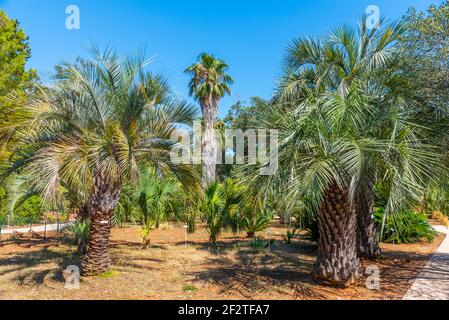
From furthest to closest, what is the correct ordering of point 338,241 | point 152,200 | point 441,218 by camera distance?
point 441,218 → point 152,200 → point 338,241

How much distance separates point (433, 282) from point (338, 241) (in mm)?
2400

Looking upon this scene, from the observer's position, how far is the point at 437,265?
27.3 feet

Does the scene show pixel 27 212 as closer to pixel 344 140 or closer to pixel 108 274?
pixel 108 274

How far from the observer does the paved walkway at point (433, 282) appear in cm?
580

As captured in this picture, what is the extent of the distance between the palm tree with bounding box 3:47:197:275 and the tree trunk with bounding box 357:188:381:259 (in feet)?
16.2

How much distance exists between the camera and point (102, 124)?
273 inches

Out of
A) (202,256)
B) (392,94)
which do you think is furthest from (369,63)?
(202,256)

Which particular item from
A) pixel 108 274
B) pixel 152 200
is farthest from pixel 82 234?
pixel 108 274

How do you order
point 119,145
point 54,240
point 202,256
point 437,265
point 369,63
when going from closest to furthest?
1. point 119,145
2. point 369,63
3. point 437,265
4. point 202,256
5. point 54,240

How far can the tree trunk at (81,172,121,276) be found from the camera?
7.13m

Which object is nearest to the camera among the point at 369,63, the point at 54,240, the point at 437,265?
the point at 369,63

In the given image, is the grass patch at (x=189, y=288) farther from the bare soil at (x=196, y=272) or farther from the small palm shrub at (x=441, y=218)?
the small palm shrub at (x=441, y=218)

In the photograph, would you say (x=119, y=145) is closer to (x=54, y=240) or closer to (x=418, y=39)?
(x=418, y=39)
